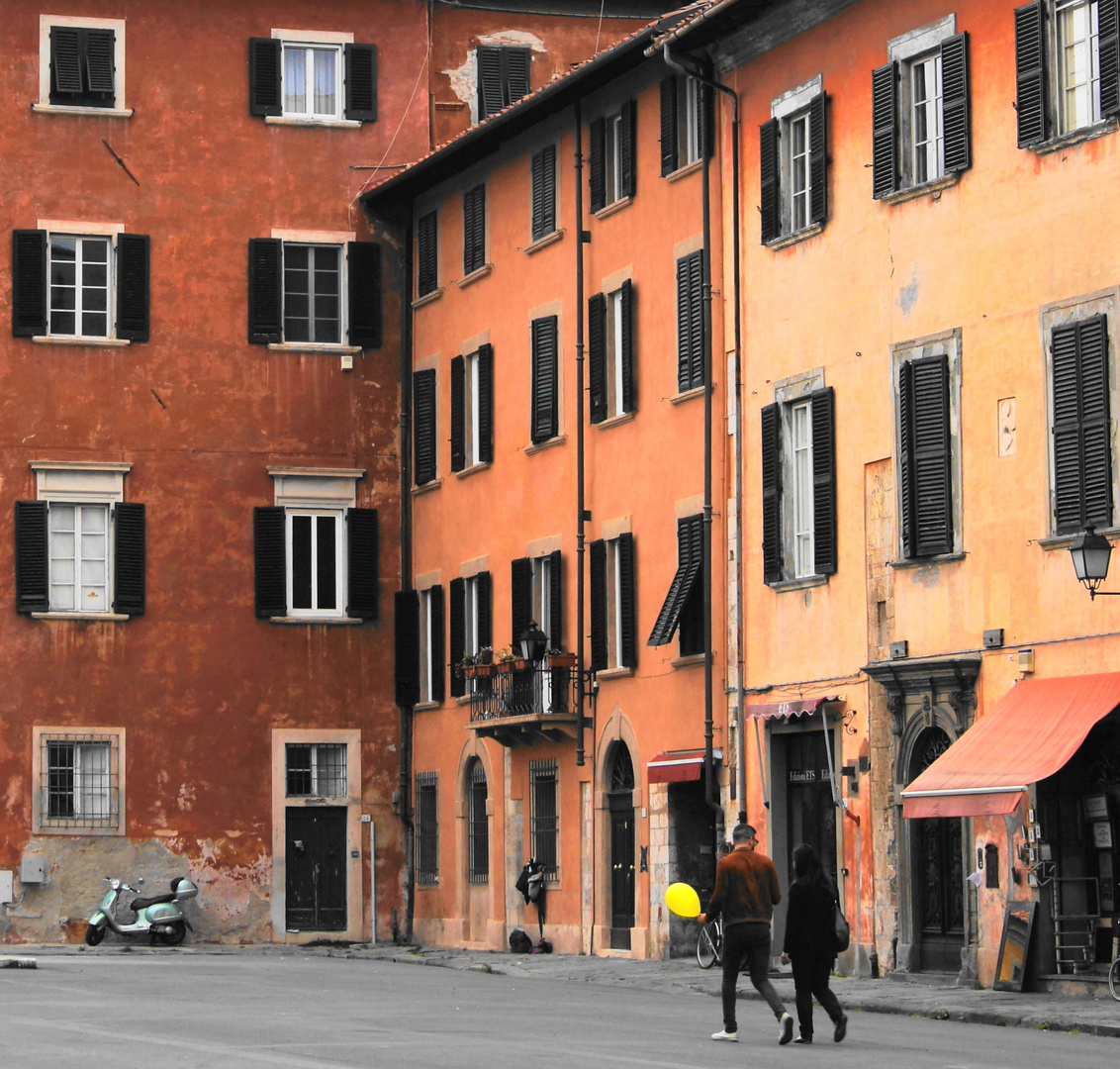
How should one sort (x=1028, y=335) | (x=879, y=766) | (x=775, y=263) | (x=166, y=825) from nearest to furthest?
1. (x=1028, y=335)
2. (x=879, y=766)
3. (x=775, y=263)
4. (x=166, y=825)

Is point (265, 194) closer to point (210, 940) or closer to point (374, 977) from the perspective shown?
point (210, 940)

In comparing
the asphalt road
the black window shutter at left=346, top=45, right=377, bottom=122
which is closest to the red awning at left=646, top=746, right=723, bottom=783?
the asphalt road

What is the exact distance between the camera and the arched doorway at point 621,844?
32.5 metres

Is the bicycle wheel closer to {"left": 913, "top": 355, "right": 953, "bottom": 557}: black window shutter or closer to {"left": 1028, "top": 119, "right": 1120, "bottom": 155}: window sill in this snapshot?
{"left": 913, "top": 355, "right": 953, "bottom": 557}: black window shutter

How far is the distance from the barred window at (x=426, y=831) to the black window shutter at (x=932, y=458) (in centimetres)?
1464

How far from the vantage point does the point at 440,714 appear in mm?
38531

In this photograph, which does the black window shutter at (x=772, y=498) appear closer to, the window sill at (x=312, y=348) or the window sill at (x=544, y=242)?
the window sill at (x=544, y=242)

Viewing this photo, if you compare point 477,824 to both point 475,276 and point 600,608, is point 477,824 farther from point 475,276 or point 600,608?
point 475,276

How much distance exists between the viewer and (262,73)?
39.3m

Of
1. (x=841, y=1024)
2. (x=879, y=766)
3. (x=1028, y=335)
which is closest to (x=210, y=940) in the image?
(x=879, y=766)

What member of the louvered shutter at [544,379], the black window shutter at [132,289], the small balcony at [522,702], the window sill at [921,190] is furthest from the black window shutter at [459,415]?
the window sill at [921,190]

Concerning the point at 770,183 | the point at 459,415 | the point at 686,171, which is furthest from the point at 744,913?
the point at 459,415

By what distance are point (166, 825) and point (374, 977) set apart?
37.4 feet

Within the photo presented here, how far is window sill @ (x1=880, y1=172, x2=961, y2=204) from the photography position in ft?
84.4
